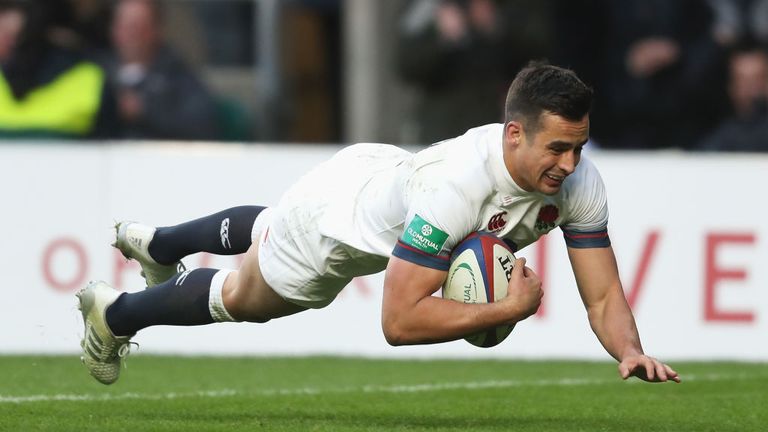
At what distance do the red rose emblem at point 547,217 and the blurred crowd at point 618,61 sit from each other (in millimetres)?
5718

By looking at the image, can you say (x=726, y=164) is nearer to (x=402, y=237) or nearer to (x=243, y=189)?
(x=243, y=189)

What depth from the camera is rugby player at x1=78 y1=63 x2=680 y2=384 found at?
663cm

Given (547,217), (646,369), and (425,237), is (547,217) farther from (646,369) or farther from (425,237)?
(646,369)

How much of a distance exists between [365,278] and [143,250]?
3314mm

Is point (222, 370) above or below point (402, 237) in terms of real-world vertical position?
below

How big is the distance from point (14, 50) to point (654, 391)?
19.0 ft

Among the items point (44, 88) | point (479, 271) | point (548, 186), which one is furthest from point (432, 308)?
point (44, 88)

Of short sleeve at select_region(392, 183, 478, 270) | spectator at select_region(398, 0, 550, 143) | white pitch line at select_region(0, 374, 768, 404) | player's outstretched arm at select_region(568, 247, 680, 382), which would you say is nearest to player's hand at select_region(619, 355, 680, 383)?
player's outstretched arm at select_region(568, 247, 680, 382)

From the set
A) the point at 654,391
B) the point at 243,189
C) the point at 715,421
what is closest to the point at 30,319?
the point at 243,189

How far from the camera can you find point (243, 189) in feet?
37.6

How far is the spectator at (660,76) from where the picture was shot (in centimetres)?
1328

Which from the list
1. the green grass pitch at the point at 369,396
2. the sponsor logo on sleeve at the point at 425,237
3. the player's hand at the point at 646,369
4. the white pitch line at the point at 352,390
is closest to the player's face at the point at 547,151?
the sponsor logo on sleeve at the point at 425,237

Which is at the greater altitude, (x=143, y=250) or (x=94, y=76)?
(x=94, y=76)

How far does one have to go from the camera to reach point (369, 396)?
880 cm
